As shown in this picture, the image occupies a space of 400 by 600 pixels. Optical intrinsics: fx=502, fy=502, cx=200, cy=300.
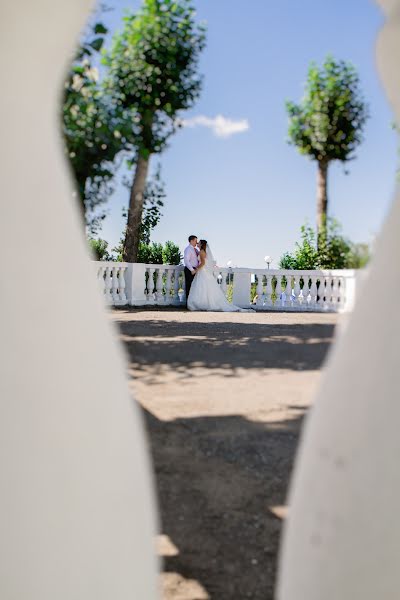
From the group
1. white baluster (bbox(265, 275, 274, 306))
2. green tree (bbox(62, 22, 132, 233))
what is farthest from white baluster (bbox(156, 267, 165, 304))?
green tree (bbox(62, 22, 132, 233))

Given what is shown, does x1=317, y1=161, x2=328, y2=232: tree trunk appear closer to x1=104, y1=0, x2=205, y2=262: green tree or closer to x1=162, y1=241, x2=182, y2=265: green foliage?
x1=104, y1=0, x2=205, y2=262: green tree

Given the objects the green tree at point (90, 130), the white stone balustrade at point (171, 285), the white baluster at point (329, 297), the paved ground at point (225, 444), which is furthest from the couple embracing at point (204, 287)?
the green tree at point (90, 130)

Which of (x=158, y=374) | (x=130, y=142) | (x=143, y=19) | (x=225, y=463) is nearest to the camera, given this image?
(x=130, y=142)

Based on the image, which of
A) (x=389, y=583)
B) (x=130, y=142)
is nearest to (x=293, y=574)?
(x=389, y=583)

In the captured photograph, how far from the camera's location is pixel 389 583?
2.25 ft

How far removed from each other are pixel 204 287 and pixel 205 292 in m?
0.08

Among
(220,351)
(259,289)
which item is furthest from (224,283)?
(220,351)

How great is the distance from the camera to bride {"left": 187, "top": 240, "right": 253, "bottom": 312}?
8148mm

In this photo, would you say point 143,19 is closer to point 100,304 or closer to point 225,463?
point 225,463

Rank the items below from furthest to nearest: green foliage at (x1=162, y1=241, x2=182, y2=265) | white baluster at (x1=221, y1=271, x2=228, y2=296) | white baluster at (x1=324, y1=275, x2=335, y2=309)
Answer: green foliage at (x1=162, y1=241, x2=182, y2=265) → white baluster at (x1=221, y1=271, x2=228, y2=296) → white baluster at (x1=324, y1=275, x2=335, y2=309)

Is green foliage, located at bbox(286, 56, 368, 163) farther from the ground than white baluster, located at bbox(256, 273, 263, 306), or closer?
farther from the ground

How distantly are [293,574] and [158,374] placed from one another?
228cm

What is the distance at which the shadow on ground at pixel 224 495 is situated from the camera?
1.49 meters

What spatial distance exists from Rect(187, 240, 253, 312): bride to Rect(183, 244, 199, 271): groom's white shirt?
0.40 feet
